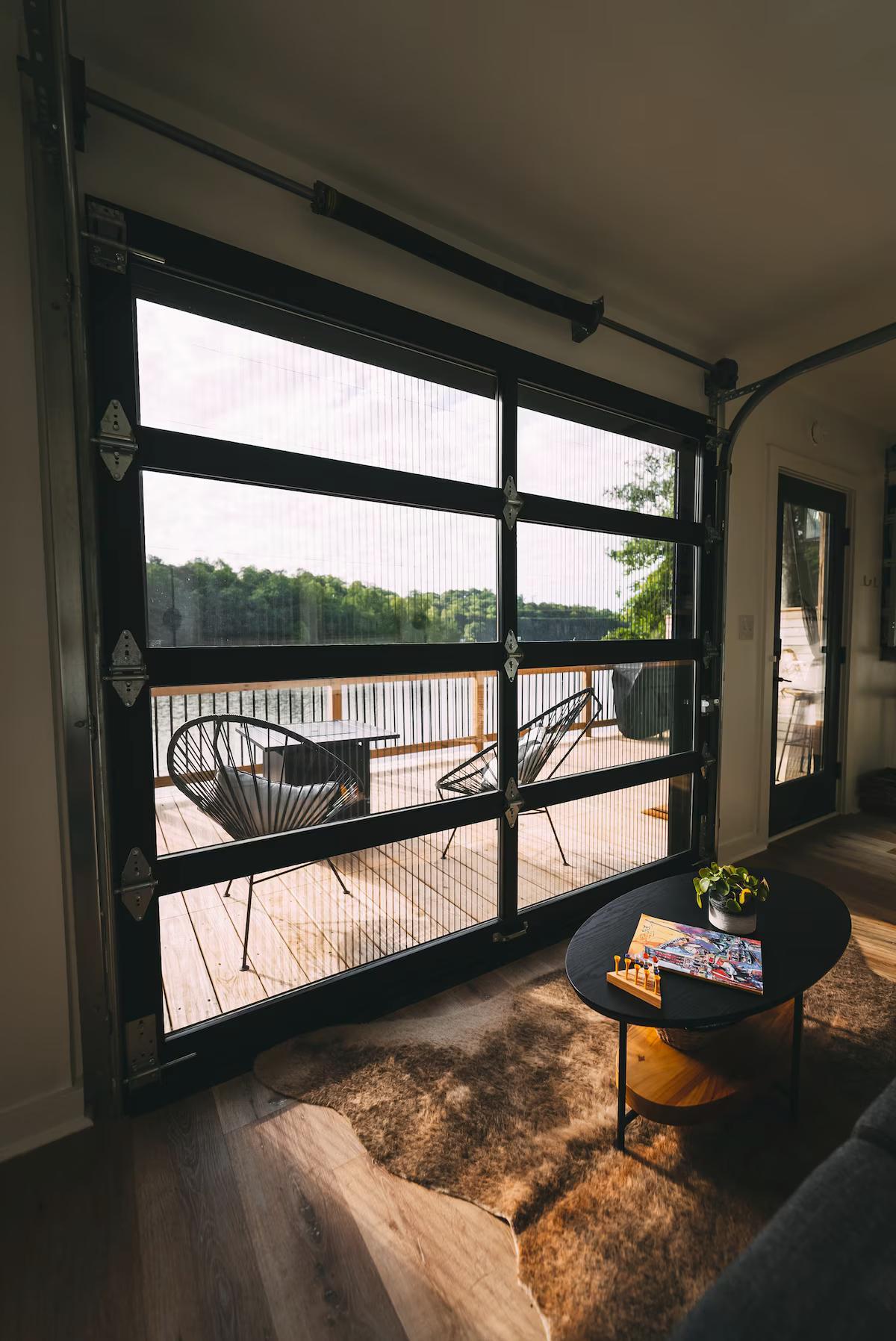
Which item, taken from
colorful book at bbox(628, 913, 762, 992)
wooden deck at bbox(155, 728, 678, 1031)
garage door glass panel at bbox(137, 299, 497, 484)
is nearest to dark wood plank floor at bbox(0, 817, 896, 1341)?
wooden deck at bbox(155, 728, 678, 1031)

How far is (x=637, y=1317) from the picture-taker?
1082 millimetres

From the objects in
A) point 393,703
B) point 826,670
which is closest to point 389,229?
point 393,703

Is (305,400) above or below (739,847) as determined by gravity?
above

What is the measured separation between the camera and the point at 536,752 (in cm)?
241

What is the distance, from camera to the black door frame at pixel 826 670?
3.53 meters

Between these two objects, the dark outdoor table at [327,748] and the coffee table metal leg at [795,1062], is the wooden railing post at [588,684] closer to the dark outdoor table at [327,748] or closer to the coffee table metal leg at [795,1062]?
the dark outdoor table at [327,748]

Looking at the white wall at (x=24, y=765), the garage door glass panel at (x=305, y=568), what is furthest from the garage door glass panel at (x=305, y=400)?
the white wall at (x=24, y=765)

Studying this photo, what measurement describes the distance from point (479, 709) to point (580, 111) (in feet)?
5.84

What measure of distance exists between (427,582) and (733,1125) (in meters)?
1.72

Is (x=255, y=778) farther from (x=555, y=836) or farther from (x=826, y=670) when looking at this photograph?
(x=826, y=670)

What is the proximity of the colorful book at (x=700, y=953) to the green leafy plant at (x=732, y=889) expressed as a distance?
8 cm

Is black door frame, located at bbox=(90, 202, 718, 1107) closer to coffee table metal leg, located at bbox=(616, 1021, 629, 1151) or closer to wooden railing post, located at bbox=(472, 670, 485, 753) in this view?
wooden railing post, located at bbox=(472, 670, 485, 753)

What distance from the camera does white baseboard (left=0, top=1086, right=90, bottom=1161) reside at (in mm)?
1451

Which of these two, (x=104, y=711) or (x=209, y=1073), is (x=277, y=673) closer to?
(x=104, y=711)
